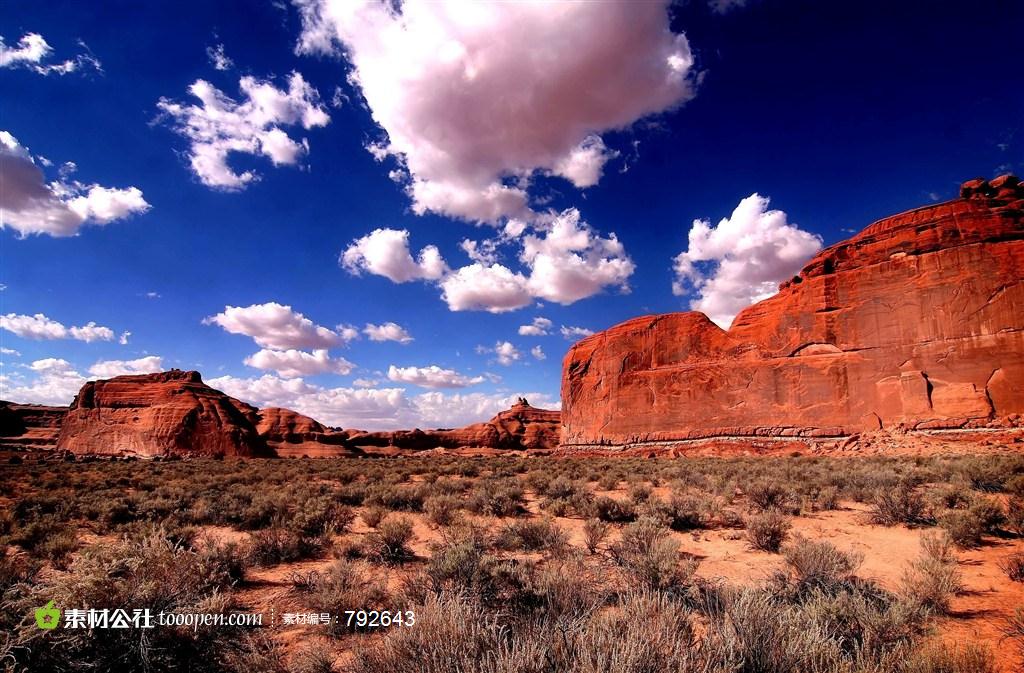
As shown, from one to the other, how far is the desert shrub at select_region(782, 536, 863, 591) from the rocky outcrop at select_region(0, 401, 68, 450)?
85.0 m

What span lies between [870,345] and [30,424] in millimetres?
108177

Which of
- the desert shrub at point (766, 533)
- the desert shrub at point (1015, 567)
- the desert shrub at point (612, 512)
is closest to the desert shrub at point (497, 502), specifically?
the desert shrub at point (612, 512)

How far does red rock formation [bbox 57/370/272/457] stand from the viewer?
44.5 m

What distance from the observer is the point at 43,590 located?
2.88 metres

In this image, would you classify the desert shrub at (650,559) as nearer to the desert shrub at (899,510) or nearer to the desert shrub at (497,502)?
the desert shrub at (497,502)

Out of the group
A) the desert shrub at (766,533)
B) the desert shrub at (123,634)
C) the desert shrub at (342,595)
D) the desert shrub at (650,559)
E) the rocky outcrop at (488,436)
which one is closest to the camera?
the desert shrub at (123,634)

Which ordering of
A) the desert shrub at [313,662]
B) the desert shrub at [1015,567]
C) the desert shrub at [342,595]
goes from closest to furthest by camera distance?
the desert shrub at [313,662] → the desert shrub at [342,595] → the desert shrub at [1015,567]

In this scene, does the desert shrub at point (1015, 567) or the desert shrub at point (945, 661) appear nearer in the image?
the desert shrub at point (945, 661)

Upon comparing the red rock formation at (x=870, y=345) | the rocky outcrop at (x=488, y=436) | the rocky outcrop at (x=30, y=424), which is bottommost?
the rocky outcrop at (x=488, y=436)

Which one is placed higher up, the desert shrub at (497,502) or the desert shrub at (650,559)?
the desert shrub at (650,559)

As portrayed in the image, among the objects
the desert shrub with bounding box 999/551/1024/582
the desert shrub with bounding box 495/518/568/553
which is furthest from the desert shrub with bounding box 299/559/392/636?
the desert shrub with bounding box 999/551/1024/582

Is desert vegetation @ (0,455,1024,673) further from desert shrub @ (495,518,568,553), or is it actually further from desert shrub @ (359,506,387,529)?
desert shrub @ (359,506,387,529)

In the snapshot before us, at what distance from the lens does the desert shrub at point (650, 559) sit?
14.4ft

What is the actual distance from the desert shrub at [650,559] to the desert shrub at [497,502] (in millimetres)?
3907
